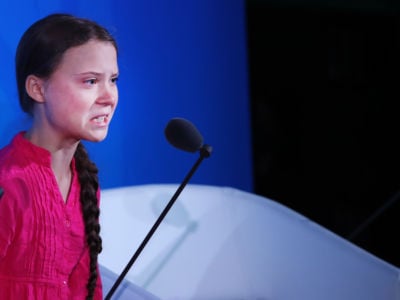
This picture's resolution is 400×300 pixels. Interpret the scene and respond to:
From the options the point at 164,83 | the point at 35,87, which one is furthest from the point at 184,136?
the point at 164,83

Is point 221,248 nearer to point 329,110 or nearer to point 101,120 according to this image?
point 101,120

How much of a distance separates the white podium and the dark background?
1207 mm

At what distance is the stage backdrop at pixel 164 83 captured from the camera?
142 cm

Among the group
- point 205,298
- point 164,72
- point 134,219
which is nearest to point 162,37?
point 164,72

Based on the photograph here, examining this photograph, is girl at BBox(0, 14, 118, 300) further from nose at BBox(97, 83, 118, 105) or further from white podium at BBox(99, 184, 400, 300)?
white podium at BBox(99, 184, 400, 300)

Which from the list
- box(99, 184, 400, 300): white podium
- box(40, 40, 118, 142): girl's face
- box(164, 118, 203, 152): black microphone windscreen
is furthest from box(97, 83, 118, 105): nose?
box(99, 184, 400, 300): white podium

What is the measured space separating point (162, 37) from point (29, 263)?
0.88 meters

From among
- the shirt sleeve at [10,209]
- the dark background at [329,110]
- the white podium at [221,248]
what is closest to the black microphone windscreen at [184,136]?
the shirt sleeve at [10,209]

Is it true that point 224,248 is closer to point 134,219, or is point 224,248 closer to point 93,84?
point 134,219

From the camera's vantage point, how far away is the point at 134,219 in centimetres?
161

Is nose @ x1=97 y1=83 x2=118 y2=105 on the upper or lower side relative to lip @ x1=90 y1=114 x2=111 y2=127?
upper

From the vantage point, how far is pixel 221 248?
168 cm

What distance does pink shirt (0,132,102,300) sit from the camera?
1.04 meters

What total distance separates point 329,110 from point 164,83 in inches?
51.2
